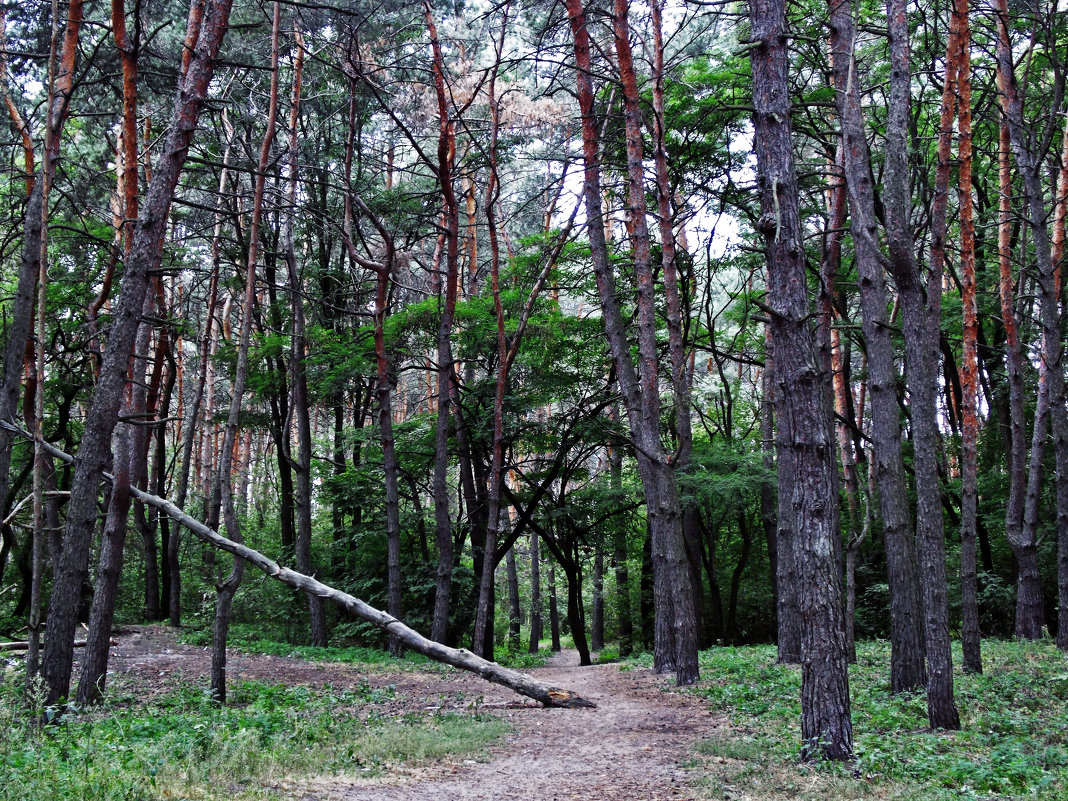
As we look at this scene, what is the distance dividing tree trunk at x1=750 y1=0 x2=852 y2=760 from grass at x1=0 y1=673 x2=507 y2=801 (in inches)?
118

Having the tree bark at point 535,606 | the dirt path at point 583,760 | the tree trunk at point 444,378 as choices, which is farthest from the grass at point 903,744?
the tree bark at point 535,606

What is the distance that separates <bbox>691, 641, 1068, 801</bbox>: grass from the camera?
16.3ft

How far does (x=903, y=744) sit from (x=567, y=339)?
12624mm

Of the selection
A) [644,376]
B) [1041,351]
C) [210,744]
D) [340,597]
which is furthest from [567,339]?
[210,744]

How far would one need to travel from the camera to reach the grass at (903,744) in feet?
16.3

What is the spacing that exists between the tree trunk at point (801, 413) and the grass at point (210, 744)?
3.00 m

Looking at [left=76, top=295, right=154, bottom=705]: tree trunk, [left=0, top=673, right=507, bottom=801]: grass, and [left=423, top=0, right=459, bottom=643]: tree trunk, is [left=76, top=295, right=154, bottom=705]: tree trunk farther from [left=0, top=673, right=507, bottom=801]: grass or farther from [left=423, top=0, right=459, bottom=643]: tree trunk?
[left=423, top=0, right=459, bottom=643]: tree trunk

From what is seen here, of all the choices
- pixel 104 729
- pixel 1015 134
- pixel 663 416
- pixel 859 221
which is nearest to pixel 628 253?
pixel 663 416

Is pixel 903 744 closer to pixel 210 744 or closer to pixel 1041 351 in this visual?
pixel 210 744

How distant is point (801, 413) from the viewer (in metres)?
6.19

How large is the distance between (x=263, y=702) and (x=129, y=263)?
4885 millimetres

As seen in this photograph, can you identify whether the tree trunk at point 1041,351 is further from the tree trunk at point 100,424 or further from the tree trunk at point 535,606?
the tree trunk at point 535,606

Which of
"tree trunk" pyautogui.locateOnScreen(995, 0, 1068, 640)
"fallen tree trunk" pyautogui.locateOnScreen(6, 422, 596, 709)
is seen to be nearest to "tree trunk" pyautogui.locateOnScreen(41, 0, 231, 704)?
"fallen tree trunk" pyautogui.locateOnScreen(6, 422, 596, 709)

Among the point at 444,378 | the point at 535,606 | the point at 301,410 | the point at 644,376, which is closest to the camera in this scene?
the point at 644,376
